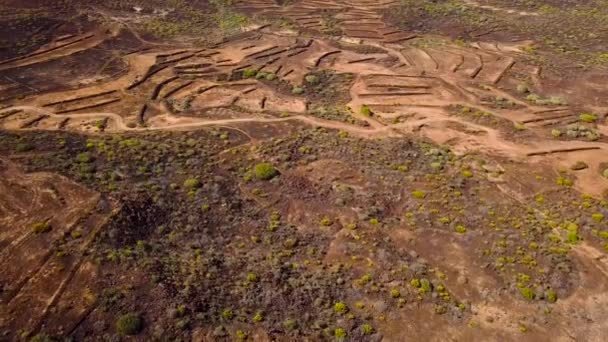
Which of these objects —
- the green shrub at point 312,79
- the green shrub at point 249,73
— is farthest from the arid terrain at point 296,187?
the green shrub at point 249,73

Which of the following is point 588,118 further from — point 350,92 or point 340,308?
point 340,308

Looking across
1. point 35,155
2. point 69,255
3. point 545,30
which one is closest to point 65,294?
point 69,255

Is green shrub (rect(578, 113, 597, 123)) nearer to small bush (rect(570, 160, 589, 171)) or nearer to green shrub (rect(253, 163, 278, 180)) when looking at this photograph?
small bush (rect(570, 160, 589, 171))

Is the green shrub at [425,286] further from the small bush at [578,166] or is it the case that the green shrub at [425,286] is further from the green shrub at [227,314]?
the small bush at [578,166]

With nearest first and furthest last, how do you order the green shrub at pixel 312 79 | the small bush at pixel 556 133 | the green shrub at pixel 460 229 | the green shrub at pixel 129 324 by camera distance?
the green shrub at pixel 129 324, the green shrub at pixel 460 229, the small bush at pixel 556 133, the green shrub at pixel 312 79

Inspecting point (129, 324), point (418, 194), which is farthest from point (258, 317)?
point (418, 194)

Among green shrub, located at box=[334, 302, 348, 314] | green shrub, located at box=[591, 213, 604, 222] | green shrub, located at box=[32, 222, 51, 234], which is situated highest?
green shrub, located at box=[32, 222, 51, 234]

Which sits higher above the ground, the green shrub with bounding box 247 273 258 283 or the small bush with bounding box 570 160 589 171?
the green shrub with bounding box 247 273 258 283

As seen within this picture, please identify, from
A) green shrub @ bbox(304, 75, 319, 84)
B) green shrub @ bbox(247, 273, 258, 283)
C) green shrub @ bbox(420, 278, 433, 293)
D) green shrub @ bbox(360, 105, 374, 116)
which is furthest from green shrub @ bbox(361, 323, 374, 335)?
green shrub @ bbox(304, 75, 319, 84)
